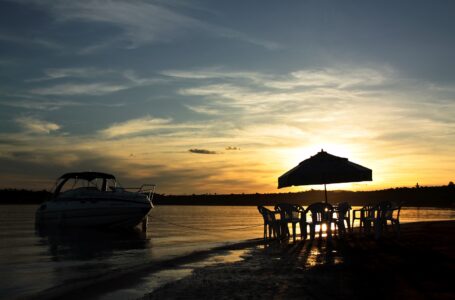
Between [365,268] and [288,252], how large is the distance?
3090 mm

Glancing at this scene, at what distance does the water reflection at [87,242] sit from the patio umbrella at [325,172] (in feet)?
19.2

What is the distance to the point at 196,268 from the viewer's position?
9.39 m

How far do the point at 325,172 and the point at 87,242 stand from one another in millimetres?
10498

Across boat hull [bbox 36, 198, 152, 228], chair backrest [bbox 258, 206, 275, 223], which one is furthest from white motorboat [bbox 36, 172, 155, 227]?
chair backrest [bbox 258, 206, 275, 223]

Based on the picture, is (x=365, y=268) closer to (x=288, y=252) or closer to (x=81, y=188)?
(x=288, y=252)

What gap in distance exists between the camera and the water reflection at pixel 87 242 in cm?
1417

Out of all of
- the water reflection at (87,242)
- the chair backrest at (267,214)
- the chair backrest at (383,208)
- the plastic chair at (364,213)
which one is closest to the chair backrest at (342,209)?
the plastic chair at (364,213)

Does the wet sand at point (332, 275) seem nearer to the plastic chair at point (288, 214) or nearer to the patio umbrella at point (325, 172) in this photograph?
the plastic chair at point (288, 214)

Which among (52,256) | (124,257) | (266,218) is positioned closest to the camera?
(124,257)

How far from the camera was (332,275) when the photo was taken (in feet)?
24.6

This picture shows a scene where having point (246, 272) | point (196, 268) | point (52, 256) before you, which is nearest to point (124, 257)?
point (52, 256)

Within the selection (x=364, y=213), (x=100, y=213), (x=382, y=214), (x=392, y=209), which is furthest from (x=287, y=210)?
(x=100, y=213)

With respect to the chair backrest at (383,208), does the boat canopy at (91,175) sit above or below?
above

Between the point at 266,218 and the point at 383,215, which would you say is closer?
the point at 383,215
